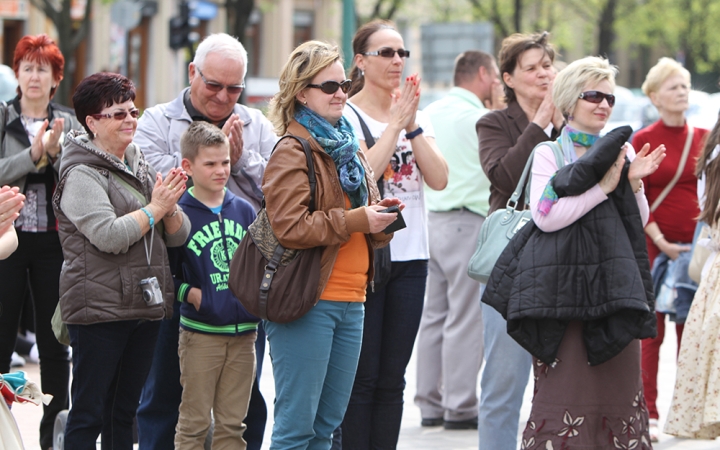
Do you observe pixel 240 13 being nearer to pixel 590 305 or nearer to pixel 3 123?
pixel 3 123

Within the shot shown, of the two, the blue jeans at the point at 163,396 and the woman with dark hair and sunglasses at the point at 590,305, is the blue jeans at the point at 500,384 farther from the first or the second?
the blue jeans at the point at 163,396

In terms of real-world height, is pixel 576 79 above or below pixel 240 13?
below

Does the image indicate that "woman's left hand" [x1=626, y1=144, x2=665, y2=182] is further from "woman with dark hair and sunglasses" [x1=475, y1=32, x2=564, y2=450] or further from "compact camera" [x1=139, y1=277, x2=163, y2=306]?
"compact camera" [x1=139, y1=277, x2=163, y2=306]

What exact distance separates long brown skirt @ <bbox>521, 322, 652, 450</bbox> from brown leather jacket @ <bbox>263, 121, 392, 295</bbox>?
118 centimetres

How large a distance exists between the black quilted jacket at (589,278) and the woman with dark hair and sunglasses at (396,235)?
0.64m

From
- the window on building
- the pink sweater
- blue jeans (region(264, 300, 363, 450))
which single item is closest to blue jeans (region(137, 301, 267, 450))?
blue jeans (region(264, 300, 363, 450))

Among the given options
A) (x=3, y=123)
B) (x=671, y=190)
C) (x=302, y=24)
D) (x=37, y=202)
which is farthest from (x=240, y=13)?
(x=302, y=24)

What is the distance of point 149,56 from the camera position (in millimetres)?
32625

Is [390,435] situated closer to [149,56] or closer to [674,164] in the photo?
[674,164]

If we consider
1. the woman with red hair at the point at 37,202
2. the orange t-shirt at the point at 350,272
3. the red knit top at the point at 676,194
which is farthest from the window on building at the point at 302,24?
the orange t-shirt at the point at 350,272

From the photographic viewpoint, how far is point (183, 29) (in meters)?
16.7

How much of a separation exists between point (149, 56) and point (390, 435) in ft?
94.9

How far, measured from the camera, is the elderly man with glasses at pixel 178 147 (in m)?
5.20

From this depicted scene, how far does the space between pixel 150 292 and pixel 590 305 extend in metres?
1.90
